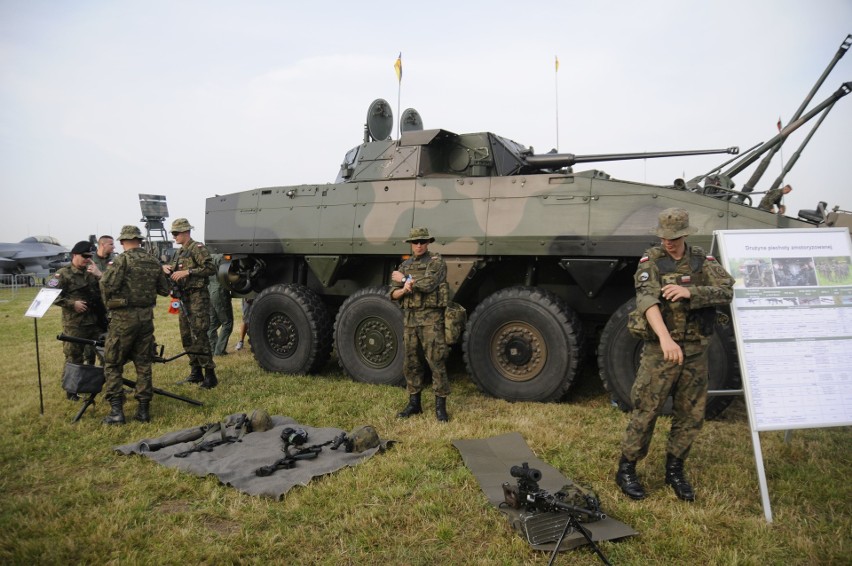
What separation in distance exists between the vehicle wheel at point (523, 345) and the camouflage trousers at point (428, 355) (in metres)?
0.76

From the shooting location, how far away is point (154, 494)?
4137mm

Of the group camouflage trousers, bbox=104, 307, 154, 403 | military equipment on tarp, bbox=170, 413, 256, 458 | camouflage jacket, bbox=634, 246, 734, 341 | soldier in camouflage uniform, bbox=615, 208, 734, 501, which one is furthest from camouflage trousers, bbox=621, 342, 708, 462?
camouflage trousers, bbox=104, 307, 154, 403

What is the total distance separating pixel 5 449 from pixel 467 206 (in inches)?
190

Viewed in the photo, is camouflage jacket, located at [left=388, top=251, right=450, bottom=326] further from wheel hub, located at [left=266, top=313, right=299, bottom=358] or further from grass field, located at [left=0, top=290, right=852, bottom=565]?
wheel hub, located at [left=266, top=313, right=299, bottom=358]

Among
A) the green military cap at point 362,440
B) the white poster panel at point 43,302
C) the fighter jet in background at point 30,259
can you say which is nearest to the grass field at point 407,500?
the green military cap at point 362,440

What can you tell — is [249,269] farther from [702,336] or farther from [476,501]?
[702,336]

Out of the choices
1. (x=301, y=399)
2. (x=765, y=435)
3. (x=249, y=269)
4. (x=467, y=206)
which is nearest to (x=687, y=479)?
(x=765, y=435)

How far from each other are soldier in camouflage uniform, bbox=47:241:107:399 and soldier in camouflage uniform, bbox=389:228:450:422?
347cm

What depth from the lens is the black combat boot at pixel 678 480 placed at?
12.6 ft

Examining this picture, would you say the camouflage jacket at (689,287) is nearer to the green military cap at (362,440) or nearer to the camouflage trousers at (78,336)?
the green military cap at (362,440)

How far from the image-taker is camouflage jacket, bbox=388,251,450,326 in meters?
5.44

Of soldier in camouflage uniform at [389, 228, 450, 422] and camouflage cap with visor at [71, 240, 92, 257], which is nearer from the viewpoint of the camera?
soldier in camouflage uniform at [389, 228, 450, 422]

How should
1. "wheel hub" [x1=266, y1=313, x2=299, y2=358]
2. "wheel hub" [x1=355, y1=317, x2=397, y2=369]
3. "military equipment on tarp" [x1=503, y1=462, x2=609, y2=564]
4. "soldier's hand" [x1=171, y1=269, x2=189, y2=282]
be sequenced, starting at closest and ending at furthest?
"military equipment on tarp" [x1=503, y1=462, x2=609, y2=564]
"soldier's hand" [x1=171, y1=269, x2=189, y2=282]
"wheel hub" [x1=355, y1=317, x2=397, y2=369]
"wheel hub" [x1=266, y1=313, x2=299, y2=358]

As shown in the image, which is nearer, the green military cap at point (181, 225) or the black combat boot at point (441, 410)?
the black combat boot at point (441, 410)
